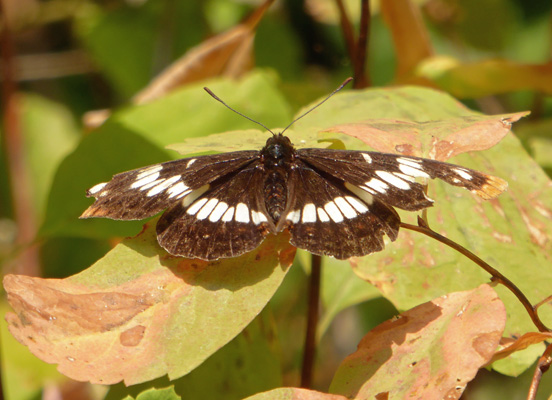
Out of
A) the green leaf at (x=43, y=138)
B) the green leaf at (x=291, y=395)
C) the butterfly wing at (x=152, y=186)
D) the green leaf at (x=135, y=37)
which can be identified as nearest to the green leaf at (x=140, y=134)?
the butterfly wing at (x=152, y=186)

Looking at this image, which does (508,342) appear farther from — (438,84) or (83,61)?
(83,61)

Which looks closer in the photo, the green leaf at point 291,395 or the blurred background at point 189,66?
the green leaf at point 291,395

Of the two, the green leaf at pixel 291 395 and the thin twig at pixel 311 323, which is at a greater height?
the thin twig at pixel 311 323

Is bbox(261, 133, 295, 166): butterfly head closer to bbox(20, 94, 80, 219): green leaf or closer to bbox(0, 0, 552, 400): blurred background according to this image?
bbox(0, 0, 552, 400): blurred background

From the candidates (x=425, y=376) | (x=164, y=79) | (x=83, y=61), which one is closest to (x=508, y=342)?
(x=425, y=376)

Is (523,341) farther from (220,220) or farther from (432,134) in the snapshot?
(220,220)

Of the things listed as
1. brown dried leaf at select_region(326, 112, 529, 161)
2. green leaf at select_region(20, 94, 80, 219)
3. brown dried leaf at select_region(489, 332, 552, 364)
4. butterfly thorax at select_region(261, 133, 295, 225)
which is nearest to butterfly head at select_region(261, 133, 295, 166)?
butterfly thorax at select_region(261, 133, 295, 225)

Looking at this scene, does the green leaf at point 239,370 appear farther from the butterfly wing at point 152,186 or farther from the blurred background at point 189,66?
the blurred background at point 189,66
